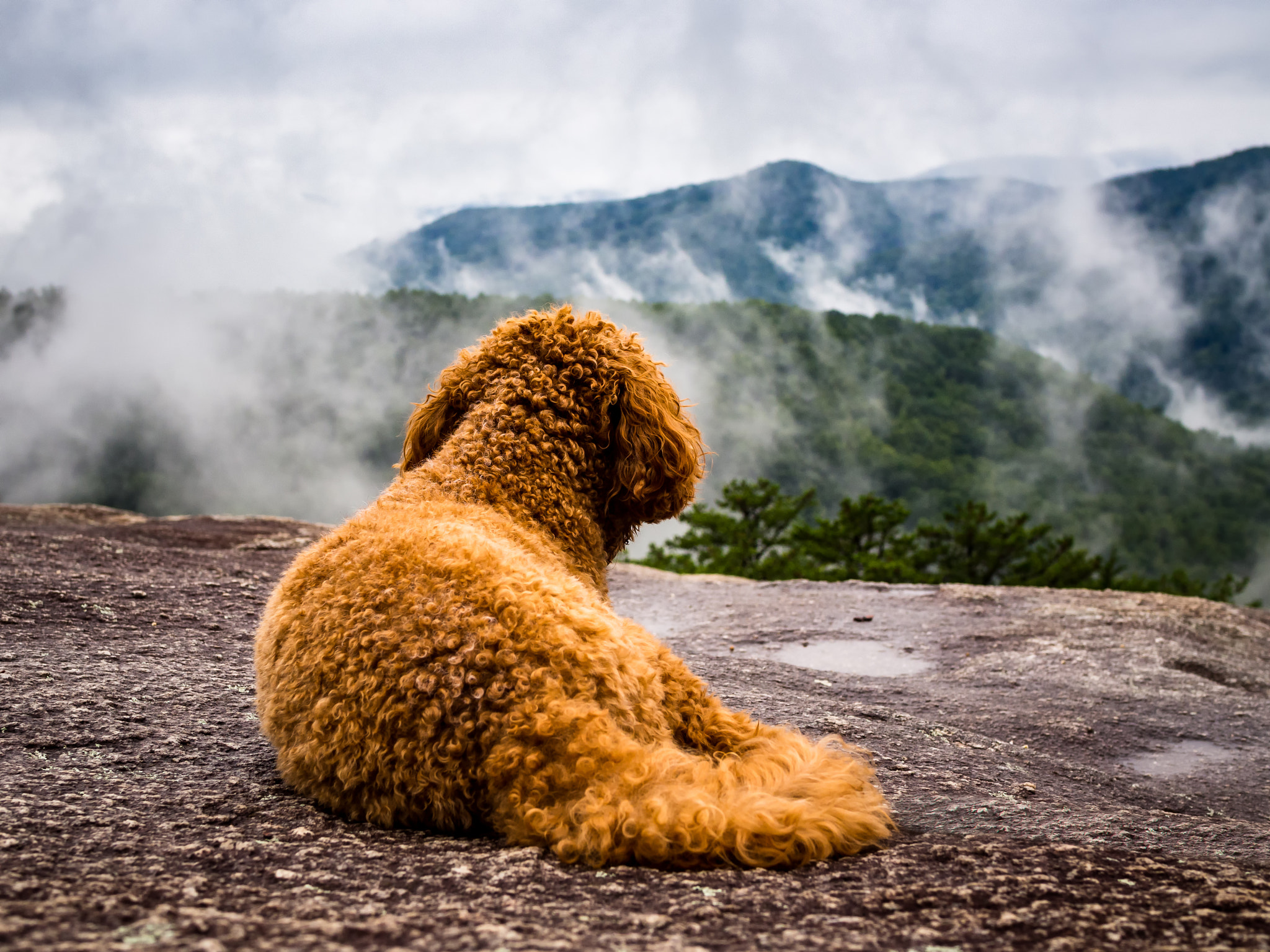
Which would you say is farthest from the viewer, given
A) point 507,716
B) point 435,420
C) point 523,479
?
point 435,420

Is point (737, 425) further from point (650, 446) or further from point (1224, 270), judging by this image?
point (1224, 270)

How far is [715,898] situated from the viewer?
1.93m

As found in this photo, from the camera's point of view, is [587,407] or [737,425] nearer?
[587,407]

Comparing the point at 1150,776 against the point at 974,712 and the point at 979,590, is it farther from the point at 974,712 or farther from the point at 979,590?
the point at 979,590

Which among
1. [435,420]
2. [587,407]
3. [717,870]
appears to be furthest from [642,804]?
[435,420]

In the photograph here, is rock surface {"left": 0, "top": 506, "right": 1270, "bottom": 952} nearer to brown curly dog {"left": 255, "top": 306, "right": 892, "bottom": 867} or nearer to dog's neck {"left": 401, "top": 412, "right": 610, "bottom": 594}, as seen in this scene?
brown curly dog {"left": 255, "top": 306, "right": 892, "bottom": 867}

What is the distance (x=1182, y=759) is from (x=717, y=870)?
4.08 m

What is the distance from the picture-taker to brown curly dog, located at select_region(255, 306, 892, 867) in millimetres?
2189

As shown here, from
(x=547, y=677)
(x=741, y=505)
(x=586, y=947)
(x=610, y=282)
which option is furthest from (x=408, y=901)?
(x=610, y=282)

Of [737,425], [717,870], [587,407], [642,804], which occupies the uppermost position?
[737,425]

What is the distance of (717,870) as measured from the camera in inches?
83.4

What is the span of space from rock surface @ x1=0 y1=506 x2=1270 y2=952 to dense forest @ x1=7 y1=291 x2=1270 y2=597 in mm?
63325

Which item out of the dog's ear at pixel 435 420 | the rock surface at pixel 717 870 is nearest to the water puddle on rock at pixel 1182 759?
the rock surface at pixel 717 870

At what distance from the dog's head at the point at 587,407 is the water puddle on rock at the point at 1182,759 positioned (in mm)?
3067
